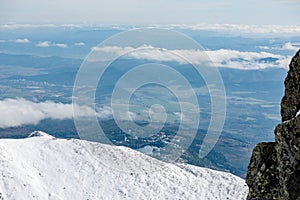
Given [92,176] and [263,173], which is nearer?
[263,173]

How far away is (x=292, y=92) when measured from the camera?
40.1 ft

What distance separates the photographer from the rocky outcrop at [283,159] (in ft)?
33.1

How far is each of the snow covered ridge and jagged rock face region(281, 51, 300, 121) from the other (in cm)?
Result: 5474

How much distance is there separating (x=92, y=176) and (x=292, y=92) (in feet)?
201

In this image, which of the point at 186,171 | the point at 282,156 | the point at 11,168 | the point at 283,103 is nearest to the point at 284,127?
the point at 282,156

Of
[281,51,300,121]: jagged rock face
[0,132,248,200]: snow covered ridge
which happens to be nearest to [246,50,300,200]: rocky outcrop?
[281,51,300,121]: jagged rock face

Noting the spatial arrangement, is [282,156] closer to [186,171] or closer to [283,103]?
[283,103]

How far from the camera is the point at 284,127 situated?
34.5 ft

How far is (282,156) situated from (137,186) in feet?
195

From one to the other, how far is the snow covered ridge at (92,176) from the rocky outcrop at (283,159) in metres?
54.4

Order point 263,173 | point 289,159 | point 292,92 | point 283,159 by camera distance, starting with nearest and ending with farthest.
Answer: point 289,159 → point 283,159 → point 263,173 → point 292,92

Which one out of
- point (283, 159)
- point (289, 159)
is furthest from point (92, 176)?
point (289, 159)

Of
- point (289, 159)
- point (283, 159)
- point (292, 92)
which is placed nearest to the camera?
point (289, 159)

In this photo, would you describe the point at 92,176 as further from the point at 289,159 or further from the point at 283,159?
the point at 289,159
